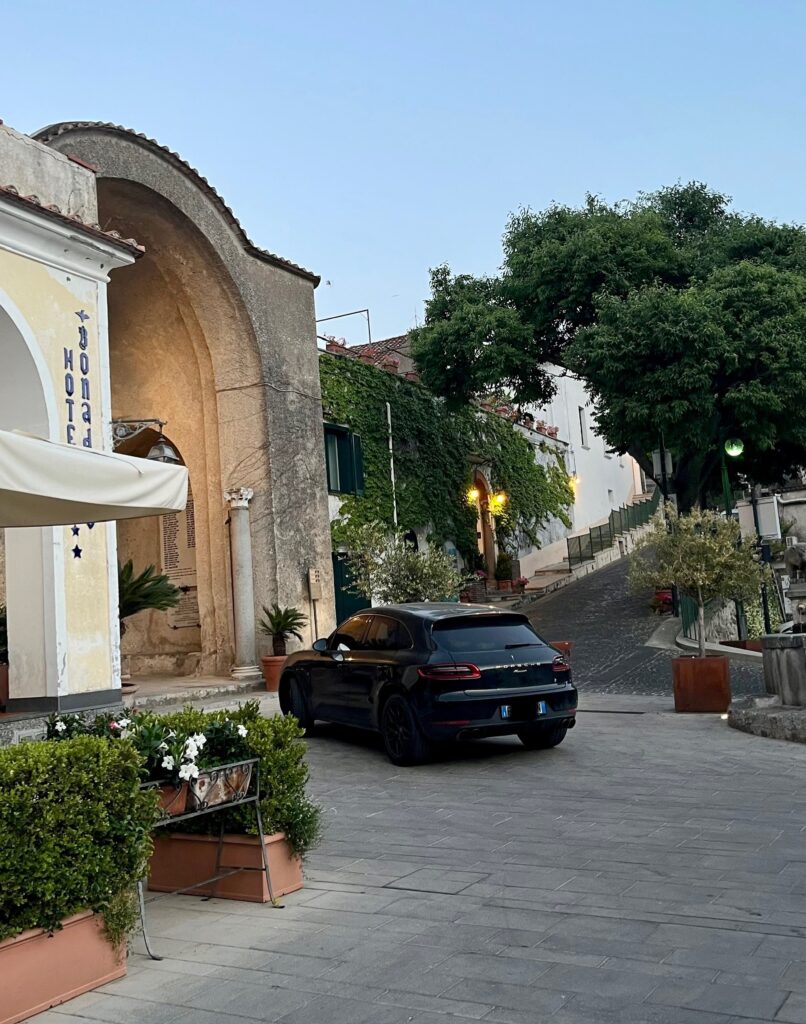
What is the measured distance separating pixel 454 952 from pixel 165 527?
1724 centimetres

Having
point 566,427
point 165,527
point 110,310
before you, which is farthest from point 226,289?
point 566,427

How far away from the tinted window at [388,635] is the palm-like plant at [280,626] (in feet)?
23.1

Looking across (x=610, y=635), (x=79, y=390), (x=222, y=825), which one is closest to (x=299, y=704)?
(x=79, y=390)

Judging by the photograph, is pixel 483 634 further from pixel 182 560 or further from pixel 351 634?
pixel 182 560

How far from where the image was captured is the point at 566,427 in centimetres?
4066

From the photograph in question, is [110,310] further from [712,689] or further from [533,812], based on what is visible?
[533,812]

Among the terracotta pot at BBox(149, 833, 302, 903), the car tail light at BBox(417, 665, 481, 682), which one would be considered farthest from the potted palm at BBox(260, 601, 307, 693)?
the terracotta pot at BBox(149, 833, 302, 903)

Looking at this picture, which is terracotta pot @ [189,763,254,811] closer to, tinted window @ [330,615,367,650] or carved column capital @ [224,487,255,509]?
tinted window @ [330,615,367,650]

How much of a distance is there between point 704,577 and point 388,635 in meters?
4.86

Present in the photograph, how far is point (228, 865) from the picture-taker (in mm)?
5477

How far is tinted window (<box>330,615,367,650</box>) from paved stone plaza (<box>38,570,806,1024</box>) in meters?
2.52

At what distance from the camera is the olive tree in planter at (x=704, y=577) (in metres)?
12.8

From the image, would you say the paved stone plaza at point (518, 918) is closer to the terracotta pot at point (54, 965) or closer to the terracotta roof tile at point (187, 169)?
the terracotta pot at point (54, 965)

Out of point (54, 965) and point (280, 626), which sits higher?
point (280, 626)
